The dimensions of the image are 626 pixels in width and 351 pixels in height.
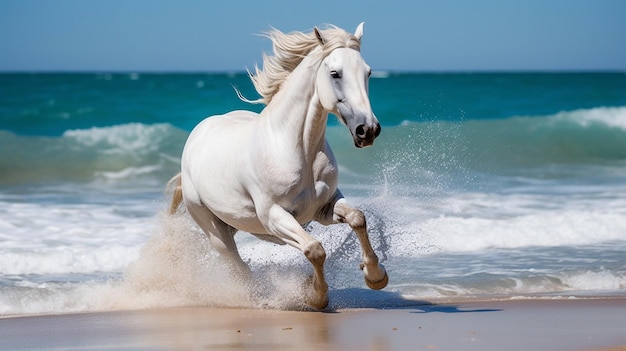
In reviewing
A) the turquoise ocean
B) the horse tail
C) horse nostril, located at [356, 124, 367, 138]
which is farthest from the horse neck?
the horse tail

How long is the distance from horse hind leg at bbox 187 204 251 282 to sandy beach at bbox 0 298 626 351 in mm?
416

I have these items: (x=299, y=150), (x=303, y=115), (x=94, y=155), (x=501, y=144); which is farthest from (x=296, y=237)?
(x=501, y=144)

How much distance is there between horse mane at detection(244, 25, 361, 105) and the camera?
A: 572 centimetres

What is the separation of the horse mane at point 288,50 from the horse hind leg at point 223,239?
0.93 meters

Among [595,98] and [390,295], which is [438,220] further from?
[595,98]

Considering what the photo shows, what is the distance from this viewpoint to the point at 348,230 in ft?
25.5

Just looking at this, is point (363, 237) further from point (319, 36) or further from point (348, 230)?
point (348, 230)

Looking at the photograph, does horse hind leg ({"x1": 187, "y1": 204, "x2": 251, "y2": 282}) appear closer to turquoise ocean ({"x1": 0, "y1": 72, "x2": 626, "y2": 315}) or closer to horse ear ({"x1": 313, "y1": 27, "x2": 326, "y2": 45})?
turquoise ocean ({"x1": 0, "y1": 72, "x2": 626, "y2": 315})

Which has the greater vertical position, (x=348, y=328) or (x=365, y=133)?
(x=365, y=133)

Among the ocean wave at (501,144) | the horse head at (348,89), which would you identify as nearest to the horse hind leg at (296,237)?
the horse head at (348,89)

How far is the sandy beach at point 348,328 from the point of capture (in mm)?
5098

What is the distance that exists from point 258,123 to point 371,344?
1.67m

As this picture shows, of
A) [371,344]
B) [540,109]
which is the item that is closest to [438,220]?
[371,344]

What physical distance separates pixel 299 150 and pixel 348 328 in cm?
103
